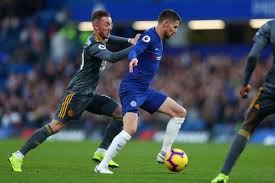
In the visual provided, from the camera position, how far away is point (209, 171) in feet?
39.5

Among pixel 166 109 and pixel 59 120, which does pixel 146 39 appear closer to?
pixel 166 109

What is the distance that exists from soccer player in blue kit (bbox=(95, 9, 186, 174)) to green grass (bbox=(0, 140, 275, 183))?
0.47 metres

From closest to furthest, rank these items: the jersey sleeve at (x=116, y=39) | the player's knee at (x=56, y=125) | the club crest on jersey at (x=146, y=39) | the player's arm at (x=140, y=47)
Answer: the player's arm at (x=140, y=47) → the club crest on jersey at (x=146, y=39) → the player's knee at (x=56, y=125) → the jersey sleeve at (x=116, y=39)

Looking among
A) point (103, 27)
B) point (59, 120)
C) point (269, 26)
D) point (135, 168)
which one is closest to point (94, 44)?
point (103, 27)

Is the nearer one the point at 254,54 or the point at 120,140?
the point at 254,54

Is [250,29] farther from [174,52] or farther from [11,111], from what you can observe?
[11,111]

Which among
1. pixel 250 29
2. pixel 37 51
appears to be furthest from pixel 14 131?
pixel 250 29

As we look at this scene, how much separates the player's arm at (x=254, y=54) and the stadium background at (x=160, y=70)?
12993mm

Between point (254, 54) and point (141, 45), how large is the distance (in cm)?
239

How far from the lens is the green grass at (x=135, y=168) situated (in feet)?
34.3

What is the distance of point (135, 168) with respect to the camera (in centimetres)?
1257

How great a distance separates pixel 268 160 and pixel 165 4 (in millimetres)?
13059

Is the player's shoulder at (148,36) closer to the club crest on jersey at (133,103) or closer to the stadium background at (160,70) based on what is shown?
the club crest on jersey at (133,103)

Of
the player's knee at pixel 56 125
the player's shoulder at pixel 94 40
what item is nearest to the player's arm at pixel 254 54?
the player's shoulder at pixel 94 40
